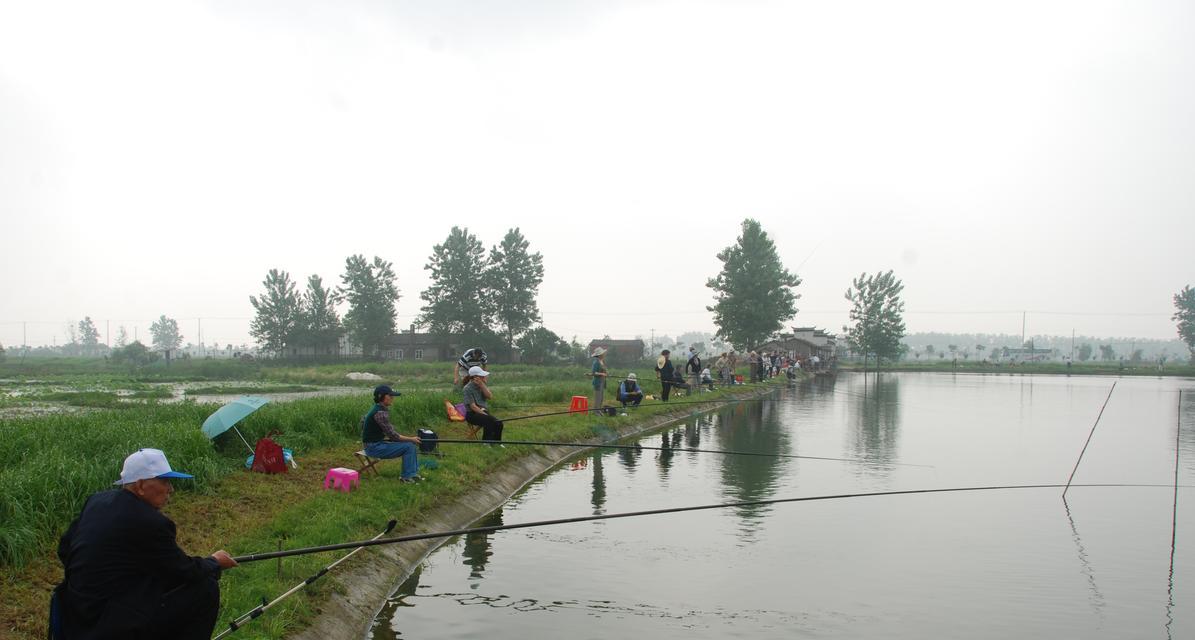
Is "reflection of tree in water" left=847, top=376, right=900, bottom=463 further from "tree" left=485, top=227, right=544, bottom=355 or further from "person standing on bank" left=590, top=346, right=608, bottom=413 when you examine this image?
"tree" left=485, top=227, right=544, bottom=355

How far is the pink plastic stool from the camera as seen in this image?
10.4 m

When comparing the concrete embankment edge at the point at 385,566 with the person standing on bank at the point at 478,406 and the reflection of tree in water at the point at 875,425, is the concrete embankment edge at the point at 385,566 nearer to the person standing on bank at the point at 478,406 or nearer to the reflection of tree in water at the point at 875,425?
the person standing on bank at the point at 478,406

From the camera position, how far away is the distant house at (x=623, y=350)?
274ft

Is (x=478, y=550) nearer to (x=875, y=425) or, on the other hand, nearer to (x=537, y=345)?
(x=875, y=425)

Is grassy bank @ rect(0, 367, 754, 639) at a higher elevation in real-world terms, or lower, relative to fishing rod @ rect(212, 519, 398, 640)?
higher

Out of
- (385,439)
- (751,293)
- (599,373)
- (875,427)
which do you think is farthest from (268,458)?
→ (751,293)

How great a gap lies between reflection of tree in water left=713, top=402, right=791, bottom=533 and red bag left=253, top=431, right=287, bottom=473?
6.56 meters

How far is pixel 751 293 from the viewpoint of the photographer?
6284cm

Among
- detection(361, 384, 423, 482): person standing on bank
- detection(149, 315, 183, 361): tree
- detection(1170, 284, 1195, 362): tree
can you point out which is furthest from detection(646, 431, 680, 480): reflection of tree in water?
detection(149, 315, 183, 361): tree

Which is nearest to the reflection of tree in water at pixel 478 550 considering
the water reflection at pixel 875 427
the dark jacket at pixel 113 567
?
the dark jacket at pixel 113 567

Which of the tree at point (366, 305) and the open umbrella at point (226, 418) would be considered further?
the tree at point (366, 305)

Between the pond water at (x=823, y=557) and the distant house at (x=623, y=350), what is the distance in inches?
2548

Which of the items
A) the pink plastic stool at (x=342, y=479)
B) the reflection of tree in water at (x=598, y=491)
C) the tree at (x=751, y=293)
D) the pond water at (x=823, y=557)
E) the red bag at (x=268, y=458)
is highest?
the tree at (x=751, y=293)

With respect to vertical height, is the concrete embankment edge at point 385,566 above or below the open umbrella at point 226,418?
below
